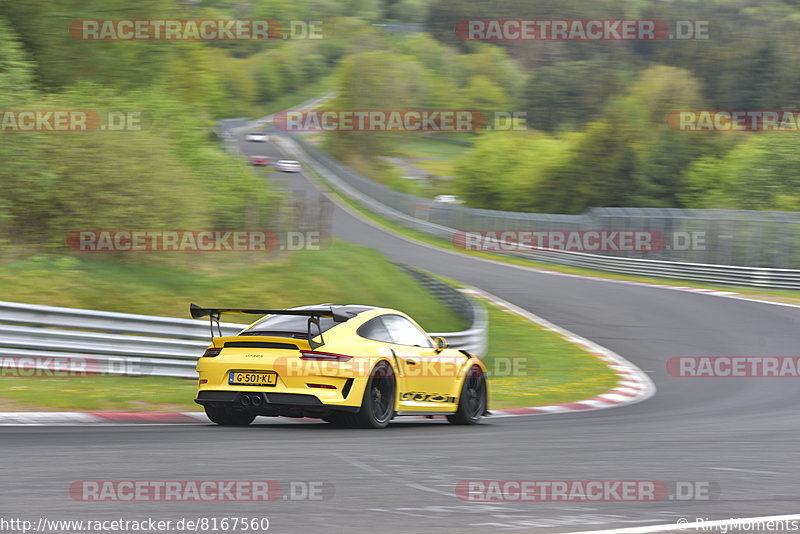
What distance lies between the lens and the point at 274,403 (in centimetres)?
A: 924

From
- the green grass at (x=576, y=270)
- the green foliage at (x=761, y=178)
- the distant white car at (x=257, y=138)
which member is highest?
the distant white car at (x=257, y=138)

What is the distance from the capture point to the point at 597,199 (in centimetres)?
5878

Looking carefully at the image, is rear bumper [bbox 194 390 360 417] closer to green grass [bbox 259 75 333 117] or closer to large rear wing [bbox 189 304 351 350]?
large rear wing [bbox 189 304 351 350]

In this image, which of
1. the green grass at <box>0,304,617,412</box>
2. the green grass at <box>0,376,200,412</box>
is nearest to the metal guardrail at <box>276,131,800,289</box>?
the green grass at <box>0,304,617,412</box>

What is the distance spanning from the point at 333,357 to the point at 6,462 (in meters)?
3.39

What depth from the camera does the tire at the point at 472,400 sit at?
36.7 ft

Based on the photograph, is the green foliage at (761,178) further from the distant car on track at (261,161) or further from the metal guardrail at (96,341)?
the metal guardrail at (96,341)

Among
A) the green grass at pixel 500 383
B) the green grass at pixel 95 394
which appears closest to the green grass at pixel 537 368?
the green grass at pixel 500 383

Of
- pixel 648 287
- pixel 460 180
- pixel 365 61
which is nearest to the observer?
pixel 648 287

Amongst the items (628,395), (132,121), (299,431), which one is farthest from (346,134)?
(299,431)

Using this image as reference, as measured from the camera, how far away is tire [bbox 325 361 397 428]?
962cm

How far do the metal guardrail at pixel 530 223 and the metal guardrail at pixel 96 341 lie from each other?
27409 millimetres

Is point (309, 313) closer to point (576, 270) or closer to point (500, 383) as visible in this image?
point (500, 383)

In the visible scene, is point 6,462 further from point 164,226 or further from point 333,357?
point 164,226
